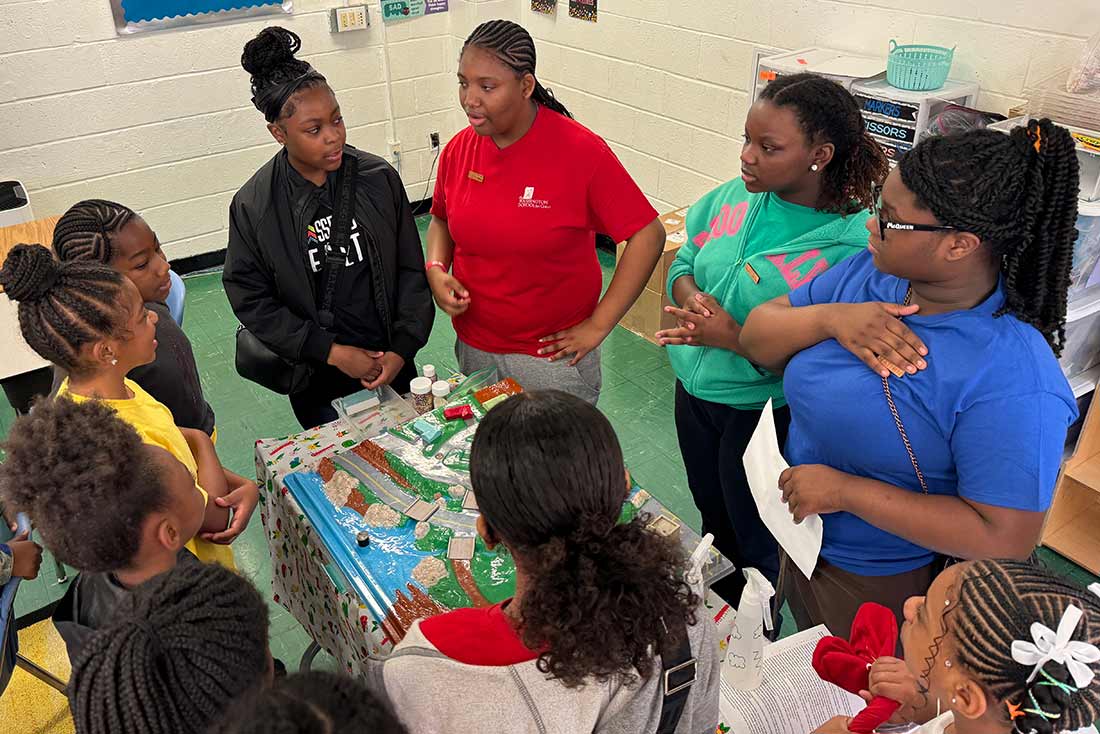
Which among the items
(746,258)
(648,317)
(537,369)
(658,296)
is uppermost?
(746,258)

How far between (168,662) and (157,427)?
35.5 inches

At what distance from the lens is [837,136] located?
71.3 inches

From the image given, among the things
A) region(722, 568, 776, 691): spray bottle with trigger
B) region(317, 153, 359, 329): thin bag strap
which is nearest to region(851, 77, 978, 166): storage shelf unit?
region(317, 153, 359, 329): thin bag strap

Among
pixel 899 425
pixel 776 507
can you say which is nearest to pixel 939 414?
pixel 899 425

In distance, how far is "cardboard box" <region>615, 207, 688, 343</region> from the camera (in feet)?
12.9

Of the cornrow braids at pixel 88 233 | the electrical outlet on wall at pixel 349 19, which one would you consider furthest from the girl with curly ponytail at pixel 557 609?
the electrical outlet on wall at pixel 349 19

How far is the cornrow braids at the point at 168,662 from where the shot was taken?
912 mm

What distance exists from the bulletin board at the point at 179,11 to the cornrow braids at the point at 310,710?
4.30 meters

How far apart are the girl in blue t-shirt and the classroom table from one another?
0.47m

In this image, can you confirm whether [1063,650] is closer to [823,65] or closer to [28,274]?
[28,274]

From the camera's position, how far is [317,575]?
1.88m

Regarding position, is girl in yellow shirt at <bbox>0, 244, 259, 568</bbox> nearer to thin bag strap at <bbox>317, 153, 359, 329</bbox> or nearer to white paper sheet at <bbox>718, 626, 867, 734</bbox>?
thin bag strap at <bbox>317, 153, 359, 329</bbox>

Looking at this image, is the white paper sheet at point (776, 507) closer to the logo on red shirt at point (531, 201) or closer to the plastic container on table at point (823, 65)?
the logo on red shirt at point (531, 201)

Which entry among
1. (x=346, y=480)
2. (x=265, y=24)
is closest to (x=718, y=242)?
(x=346, y=480)
